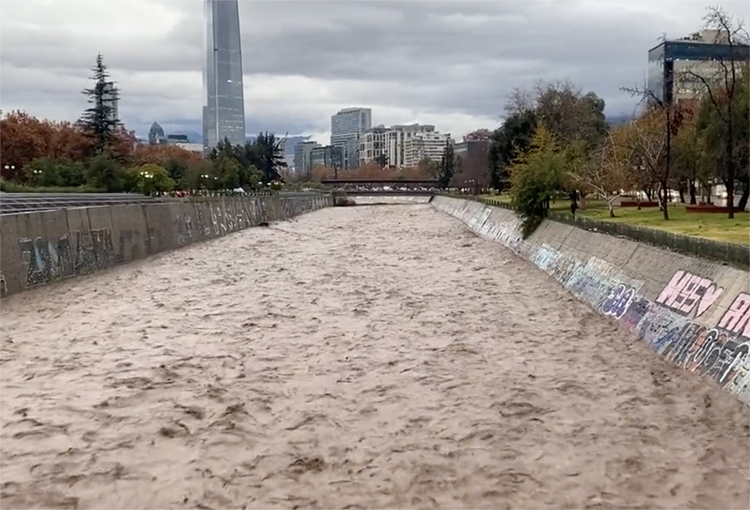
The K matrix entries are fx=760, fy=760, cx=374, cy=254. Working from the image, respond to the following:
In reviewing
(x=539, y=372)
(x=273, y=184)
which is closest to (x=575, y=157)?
(x=539, y=372)

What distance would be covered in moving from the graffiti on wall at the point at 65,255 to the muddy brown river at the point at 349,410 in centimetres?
108

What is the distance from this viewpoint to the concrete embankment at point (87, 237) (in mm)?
19359

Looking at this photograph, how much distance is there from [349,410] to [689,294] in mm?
7407

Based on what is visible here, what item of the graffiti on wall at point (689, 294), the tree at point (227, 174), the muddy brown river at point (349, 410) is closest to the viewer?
the muddy brown river at point (349, 410)

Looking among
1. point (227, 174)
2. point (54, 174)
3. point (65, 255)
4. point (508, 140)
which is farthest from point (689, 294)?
point (227, 174)

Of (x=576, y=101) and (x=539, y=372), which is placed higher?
(x=576, y=101)

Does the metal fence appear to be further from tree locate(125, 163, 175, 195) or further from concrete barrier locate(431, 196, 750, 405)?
tree locate(125, 163, 175, 195)

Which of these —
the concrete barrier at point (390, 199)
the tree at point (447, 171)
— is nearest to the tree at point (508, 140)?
the concrete barrier at point (390, 199)

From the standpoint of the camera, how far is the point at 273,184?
5027 inches

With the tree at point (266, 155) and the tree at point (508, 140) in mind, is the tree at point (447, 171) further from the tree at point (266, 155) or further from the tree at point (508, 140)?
the tree at point (508, 140)

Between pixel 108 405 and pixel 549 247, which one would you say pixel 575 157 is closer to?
pixel 549 247

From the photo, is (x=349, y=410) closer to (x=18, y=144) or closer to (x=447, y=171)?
(x=18, y=144)

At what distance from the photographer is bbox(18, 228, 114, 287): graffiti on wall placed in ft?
66.5

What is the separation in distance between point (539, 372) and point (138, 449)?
263 inches
